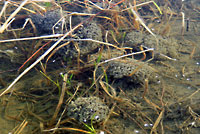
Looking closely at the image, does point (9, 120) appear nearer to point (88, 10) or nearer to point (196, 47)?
point (88, 10)

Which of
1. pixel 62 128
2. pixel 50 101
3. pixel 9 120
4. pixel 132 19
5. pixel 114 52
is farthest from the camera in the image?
pixel 132 19

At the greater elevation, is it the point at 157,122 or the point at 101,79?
the point at 101,79

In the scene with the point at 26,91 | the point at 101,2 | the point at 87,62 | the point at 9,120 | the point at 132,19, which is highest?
the point at 101,2

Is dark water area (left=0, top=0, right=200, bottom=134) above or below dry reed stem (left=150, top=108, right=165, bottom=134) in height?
above

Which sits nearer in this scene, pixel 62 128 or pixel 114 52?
pixel 62 128

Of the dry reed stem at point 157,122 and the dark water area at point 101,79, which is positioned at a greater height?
the dark water area at point 101,79

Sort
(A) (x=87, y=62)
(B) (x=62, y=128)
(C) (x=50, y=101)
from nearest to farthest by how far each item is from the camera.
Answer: (B) (x=62, y=128) → (C) (x=50, y=101) → (A) (x=87, y=62)

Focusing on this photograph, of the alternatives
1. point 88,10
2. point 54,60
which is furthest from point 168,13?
point 54,60

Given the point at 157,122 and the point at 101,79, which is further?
the point at 101,79
